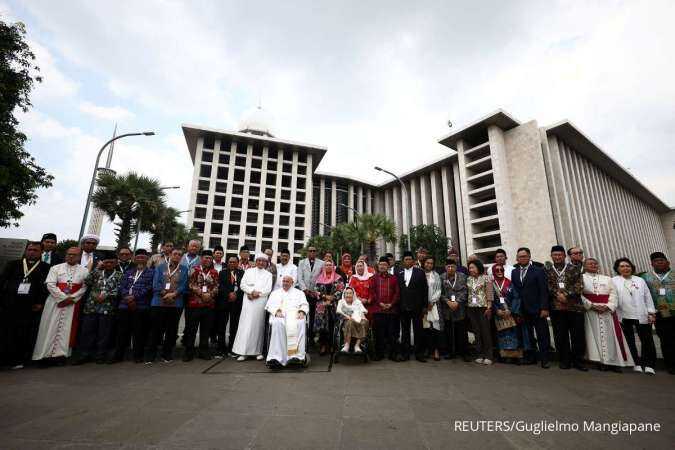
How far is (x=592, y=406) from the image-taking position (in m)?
3.31

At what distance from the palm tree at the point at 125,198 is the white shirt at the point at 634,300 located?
70.3 feet

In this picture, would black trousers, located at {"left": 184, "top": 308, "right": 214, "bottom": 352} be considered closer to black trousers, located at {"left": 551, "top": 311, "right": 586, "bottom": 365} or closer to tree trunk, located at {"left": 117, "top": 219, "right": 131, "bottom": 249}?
black trousers, located at {"left": 551, "top": 311, "right": 586, "bottom": 365}

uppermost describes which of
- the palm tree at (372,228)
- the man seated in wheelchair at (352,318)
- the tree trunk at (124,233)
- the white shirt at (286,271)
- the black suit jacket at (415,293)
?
the palm tree at (372,228)

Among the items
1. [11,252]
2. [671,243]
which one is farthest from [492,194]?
[671,243]

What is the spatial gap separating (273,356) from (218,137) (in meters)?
45.8

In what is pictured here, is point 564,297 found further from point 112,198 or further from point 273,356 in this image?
point 112,198

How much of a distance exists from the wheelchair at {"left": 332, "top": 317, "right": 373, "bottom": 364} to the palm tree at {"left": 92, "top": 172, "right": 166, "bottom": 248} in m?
17.5

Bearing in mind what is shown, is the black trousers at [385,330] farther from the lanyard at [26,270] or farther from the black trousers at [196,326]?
the lanyard at [26,270]

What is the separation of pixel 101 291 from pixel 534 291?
810 centimetres

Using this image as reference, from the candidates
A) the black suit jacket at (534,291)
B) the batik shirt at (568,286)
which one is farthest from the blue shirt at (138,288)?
the batik shirt at (568,286)

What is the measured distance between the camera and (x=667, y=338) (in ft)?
16.8

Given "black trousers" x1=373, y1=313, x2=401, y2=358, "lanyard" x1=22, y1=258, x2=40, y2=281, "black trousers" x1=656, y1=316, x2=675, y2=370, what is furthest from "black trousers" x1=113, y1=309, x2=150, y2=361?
"black trousers" x1=656, y1=316, x2=675, y2=370

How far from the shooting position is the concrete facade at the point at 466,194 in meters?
32.2

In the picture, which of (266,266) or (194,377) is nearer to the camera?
(194,377)
